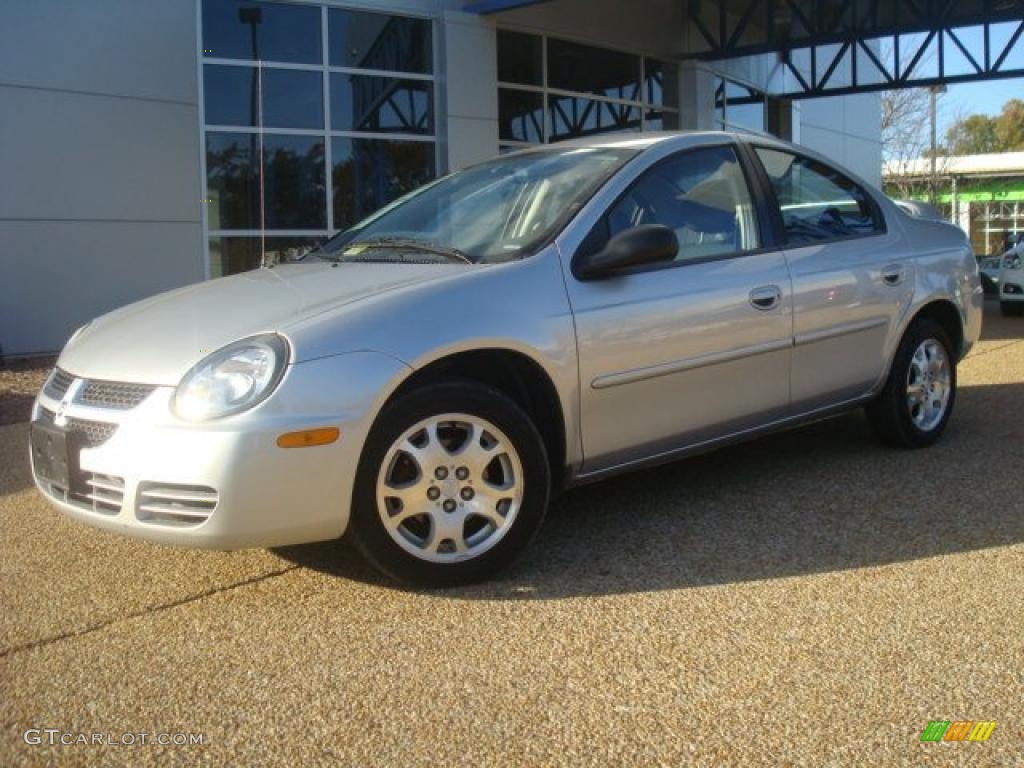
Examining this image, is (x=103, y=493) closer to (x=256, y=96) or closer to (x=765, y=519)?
(x=765, y=519)

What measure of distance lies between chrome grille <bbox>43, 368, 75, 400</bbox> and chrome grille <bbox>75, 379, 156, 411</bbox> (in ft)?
0.54

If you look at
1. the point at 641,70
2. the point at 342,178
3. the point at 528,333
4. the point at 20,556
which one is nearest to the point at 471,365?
the point at 528,333

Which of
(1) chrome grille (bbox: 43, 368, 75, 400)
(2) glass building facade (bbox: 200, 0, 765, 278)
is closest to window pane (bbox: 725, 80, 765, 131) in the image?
(2) glass building facade (bbox: 200, 0, 765, 278)

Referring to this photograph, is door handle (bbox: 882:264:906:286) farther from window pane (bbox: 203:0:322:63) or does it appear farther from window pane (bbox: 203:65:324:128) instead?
window pane (bbox: 203:0:322:63)

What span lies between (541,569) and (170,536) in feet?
4.25

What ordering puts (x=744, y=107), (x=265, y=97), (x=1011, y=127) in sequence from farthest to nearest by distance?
(x=1011, y=127)
(x=744, y=107)
(x=265, y=97)

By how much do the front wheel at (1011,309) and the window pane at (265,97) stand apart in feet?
32.2

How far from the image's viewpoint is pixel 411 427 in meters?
3.35

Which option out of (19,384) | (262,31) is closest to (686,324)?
(19,384)

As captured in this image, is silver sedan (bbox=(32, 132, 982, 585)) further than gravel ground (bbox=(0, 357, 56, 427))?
No

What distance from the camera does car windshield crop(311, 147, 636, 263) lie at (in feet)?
12.9

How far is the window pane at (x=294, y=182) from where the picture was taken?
11.5 m

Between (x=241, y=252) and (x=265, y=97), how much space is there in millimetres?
1717

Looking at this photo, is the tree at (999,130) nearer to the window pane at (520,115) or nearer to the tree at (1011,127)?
the tree at (1011,127)
